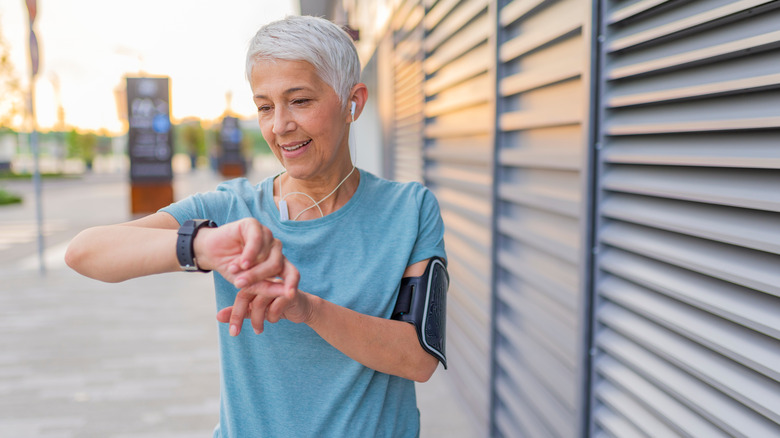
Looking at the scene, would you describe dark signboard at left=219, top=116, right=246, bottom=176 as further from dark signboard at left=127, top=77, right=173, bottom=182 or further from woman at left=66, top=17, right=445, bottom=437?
woman at left=66, top=17, right=445, bottom=437

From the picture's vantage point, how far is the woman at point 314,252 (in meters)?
1.19

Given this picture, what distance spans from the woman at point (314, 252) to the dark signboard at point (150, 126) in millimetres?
11918

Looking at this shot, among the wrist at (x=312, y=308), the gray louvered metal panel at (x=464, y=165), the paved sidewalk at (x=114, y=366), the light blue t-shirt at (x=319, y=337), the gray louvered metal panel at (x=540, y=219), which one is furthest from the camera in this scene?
the paved sidewalk at (x=114, y=366)

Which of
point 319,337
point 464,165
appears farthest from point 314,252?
point 464,165

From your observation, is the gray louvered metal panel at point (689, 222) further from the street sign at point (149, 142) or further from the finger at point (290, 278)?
the street sign at point (149, 142)

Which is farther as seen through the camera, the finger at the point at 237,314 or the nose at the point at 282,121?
the nose at the point at 282,121

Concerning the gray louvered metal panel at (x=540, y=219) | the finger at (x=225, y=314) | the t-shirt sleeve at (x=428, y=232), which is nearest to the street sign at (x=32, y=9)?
the gray louvered metal panel at (x=540, y=219)

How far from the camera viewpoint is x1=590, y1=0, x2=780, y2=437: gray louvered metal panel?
125 cm

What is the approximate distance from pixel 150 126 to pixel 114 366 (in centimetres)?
876

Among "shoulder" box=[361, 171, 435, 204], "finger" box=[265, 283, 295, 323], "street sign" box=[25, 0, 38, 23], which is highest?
"street sign" box=[25, 0, 38, 23]

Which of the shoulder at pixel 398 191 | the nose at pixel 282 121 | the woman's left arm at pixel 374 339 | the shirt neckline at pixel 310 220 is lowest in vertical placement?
the woman's left arm at pixel 374 339

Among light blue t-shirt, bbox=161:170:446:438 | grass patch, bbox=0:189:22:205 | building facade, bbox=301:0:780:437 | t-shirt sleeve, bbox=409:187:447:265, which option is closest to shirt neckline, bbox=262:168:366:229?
light blue t-shirt, bbox=161:170:446:438

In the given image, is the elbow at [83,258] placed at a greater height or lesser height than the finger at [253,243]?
lesser

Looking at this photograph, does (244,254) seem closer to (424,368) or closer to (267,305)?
(267,305)
